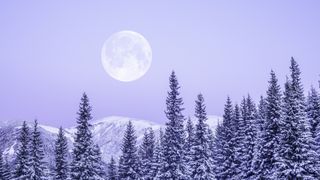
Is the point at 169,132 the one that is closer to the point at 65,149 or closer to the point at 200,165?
the point at 200,165

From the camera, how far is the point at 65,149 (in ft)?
203

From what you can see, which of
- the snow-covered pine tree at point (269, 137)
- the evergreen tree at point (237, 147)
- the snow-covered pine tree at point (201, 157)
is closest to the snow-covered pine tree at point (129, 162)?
the snow-covered pine tree at point (201, 157)

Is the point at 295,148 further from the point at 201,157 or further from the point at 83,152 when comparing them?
the point at 83,152

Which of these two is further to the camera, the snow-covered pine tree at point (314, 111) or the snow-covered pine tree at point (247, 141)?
the snow-covered pine tree at point (314, 111)

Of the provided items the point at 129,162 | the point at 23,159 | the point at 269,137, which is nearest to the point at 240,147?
the point at 269,137

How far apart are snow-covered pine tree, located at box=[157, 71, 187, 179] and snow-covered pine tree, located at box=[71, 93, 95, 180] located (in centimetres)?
887

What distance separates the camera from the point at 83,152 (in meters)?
49.9

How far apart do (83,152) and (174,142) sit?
1098 cm

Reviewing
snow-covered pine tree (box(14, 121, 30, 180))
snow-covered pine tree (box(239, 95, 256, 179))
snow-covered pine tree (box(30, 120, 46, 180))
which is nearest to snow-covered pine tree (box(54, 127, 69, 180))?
snow-covered pine tree (box(30, 120, 46, 180))

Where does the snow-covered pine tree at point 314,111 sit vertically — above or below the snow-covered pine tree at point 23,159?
above

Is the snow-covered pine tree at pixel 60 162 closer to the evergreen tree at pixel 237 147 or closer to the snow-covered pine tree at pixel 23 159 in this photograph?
the snow-covered pine tree at pixel 23 159

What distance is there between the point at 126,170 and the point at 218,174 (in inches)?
526

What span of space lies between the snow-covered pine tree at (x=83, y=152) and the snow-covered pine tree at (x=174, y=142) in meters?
8.87

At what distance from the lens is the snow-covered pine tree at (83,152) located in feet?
161
